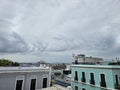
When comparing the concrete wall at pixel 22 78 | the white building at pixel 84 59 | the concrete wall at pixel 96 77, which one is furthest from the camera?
the white building at pixel 84 59

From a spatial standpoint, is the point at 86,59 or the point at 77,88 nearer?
the point at 77,88

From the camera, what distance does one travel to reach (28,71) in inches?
725

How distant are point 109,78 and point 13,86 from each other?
13974 millimetres

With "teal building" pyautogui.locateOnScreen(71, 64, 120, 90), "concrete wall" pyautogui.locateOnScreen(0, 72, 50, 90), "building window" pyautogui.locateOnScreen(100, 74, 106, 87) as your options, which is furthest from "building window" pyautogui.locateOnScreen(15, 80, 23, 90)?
"building window" pyautogui.locateOnScreen(100, 74, 106, 87)

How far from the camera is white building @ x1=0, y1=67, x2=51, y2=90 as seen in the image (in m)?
15.8

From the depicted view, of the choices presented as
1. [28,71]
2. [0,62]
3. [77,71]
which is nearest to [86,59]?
[77,71]

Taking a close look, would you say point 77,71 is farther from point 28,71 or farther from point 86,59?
point 28,71

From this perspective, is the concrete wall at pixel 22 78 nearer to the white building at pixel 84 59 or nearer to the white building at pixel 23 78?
the white building at pixel 23 78

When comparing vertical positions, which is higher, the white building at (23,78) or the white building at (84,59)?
the white building at (84,59)

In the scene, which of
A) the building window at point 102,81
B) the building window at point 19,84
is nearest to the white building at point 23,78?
the building window at point 19,84

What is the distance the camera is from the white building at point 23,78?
51.8 ft

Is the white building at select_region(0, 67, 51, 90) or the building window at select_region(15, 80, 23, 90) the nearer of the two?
the white building at select_region(0, 67, 51, 90)

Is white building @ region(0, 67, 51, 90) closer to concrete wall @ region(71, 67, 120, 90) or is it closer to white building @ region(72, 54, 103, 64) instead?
concrete wall @ region(71, 67, 120, 90)

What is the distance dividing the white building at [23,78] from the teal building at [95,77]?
22.1 ft
